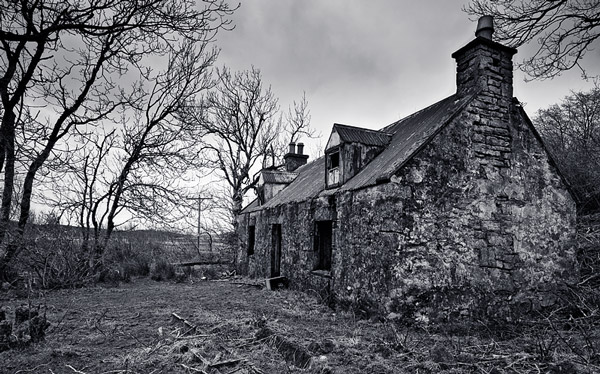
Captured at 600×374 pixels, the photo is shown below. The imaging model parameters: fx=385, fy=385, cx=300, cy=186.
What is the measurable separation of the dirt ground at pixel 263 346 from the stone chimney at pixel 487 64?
503 cm

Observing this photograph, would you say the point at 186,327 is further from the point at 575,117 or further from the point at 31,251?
the point at 575,117

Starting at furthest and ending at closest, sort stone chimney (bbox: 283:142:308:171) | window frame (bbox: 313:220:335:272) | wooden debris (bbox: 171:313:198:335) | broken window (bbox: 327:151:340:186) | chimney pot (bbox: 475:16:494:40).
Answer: stone chimney (bbox: 283:142:308:171)
window frame (bbox: 313:220:335:272)
broken window (bbox: 327:151:340:186)
chimney pot (bbox: 475:16:494:40)
wooden debris (bbox: 171:313:198:335)

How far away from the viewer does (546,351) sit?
5.28 m

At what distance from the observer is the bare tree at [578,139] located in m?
13.8

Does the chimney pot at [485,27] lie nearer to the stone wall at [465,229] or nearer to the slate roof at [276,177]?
the stone wall at [465,229]

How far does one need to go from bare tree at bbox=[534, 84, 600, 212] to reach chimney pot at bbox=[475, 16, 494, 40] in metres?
7.76

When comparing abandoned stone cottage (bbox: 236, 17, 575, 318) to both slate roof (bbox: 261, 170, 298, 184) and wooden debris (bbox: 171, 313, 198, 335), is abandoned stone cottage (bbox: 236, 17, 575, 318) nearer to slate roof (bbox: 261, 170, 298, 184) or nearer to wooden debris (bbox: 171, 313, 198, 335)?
wooden debris (bbox: 171, 313, 198, 335)

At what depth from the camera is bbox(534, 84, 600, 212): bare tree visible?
45.1 feet

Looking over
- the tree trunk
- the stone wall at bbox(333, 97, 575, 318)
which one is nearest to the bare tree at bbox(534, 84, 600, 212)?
A: the stone wall at bbox(333, 97, 575, 318)

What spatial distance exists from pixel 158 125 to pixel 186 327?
10446 mm

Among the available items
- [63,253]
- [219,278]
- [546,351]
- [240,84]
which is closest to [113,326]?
[63,253]

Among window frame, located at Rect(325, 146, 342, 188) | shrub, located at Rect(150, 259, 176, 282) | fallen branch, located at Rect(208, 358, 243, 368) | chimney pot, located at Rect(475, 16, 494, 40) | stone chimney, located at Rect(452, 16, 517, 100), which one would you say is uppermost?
chimney pot, located at Rect(475, 16, 494, 40)

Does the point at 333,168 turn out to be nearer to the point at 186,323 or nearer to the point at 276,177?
the point at 186,323

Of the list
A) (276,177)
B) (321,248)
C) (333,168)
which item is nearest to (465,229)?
(333,168)
